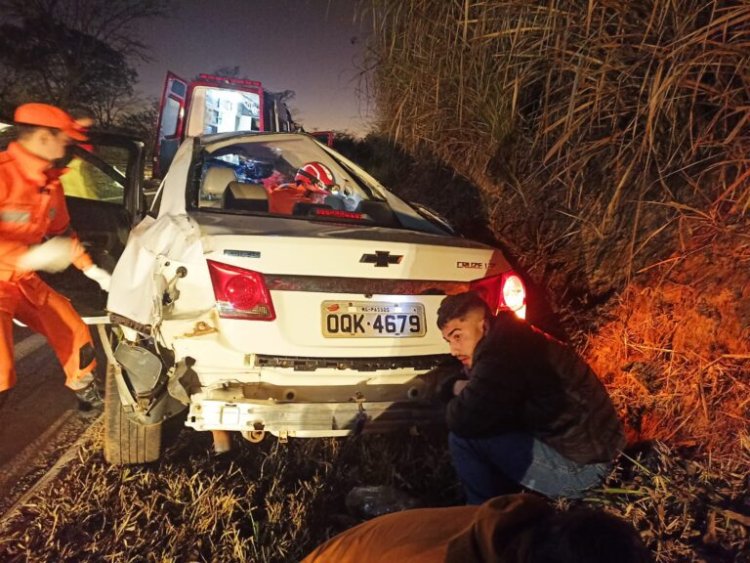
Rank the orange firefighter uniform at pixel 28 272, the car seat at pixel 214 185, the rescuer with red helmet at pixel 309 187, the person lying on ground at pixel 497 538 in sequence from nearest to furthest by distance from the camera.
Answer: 1. the person lying on ground at pixel 497 538
2. the orange firefighter uniform at pixel 28 272
3. the car seat at pixel 214 185
4. the rescuer with red helmet at pixel 309 187

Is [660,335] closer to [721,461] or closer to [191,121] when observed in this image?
[721,461]

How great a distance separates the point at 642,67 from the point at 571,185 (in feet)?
2.76

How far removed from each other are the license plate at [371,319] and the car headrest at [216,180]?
4.33 ft

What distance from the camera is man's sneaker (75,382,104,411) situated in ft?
11.2

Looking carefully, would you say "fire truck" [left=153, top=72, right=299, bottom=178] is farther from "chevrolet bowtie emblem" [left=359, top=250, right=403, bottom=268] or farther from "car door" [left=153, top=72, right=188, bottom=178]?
"chevrolet bowtie emblem" [left=359, top=250, right=403, bottom=268]

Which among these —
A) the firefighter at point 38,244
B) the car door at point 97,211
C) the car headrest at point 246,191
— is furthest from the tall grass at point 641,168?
the firefighter at point 38,244

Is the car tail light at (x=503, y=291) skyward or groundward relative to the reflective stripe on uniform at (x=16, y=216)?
groundward

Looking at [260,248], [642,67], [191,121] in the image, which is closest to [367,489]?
[260,248]

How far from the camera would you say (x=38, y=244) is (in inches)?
119

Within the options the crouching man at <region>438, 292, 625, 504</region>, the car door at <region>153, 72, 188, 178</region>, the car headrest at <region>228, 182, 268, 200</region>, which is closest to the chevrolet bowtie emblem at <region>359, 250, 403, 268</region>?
the crouching man at <region>438, 292, 625, 504</region>

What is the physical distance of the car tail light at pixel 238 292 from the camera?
231cm

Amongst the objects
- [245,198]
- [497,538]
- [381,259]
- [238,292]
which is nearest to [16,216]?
[245,198]

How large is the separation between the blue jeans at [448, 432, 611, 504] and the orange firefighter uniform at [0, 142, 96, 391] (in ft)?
7.36

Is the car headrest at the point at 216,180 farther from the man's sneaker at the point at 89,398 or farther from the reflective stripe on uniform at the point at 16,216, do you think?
the man's sneaker at the point at 89,398
